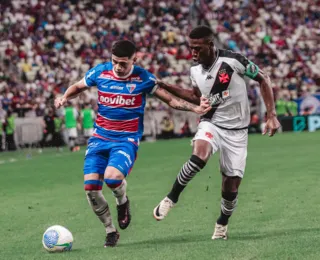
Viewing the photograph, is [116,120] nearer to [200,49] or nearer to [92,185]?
[92,185]

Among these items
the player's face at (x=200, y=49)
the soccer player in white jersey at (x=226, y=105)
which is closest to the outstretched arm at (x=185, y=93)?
the soccer player in white jersey at (x=226, y=105)

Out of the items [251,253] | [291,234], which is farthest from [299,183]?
[251,253]

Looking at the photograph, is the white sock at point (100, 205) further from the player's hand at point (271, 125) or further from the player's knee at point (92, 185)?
the player's hand at point (271, 125)

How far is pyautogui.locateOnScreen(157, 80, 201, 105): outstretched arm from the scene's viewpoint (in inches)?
350

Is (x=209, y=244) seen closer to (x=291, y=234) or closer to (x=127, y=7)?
(x=291, y=234)

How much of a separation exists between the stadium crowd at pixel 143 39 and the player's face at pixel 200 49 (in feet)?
77.0

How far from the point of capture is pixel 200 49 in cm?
865

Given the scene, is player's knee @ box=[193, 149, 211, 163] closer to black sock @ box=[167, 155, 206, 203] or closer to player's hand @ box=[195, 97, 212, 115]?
black sock @ box=[167, 155, 206, 203]

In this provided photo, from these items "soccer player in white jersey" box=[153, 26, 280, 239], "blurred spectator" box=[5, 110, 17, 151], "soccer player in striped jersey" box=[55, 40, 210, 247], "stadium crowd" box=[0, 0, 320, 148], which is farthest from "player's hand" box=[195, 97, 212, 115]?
"stadium crowd" box=[0, 0, 320, 148]

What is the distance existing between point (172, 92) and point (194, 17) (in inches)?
1365

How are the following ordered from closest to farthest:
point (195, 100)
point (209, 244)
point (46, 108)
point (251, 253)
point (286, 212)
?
point (251, 253), point (209, 244), point (195, 100), point (286, 212), point (46, 108)

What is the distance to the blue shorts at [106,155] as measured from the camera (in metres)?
8.72

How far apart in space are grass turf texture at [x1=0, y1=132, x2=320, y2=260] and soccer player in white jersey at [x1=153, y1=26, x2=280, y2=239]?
70 cm

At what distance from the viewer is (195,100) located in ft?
29.3
